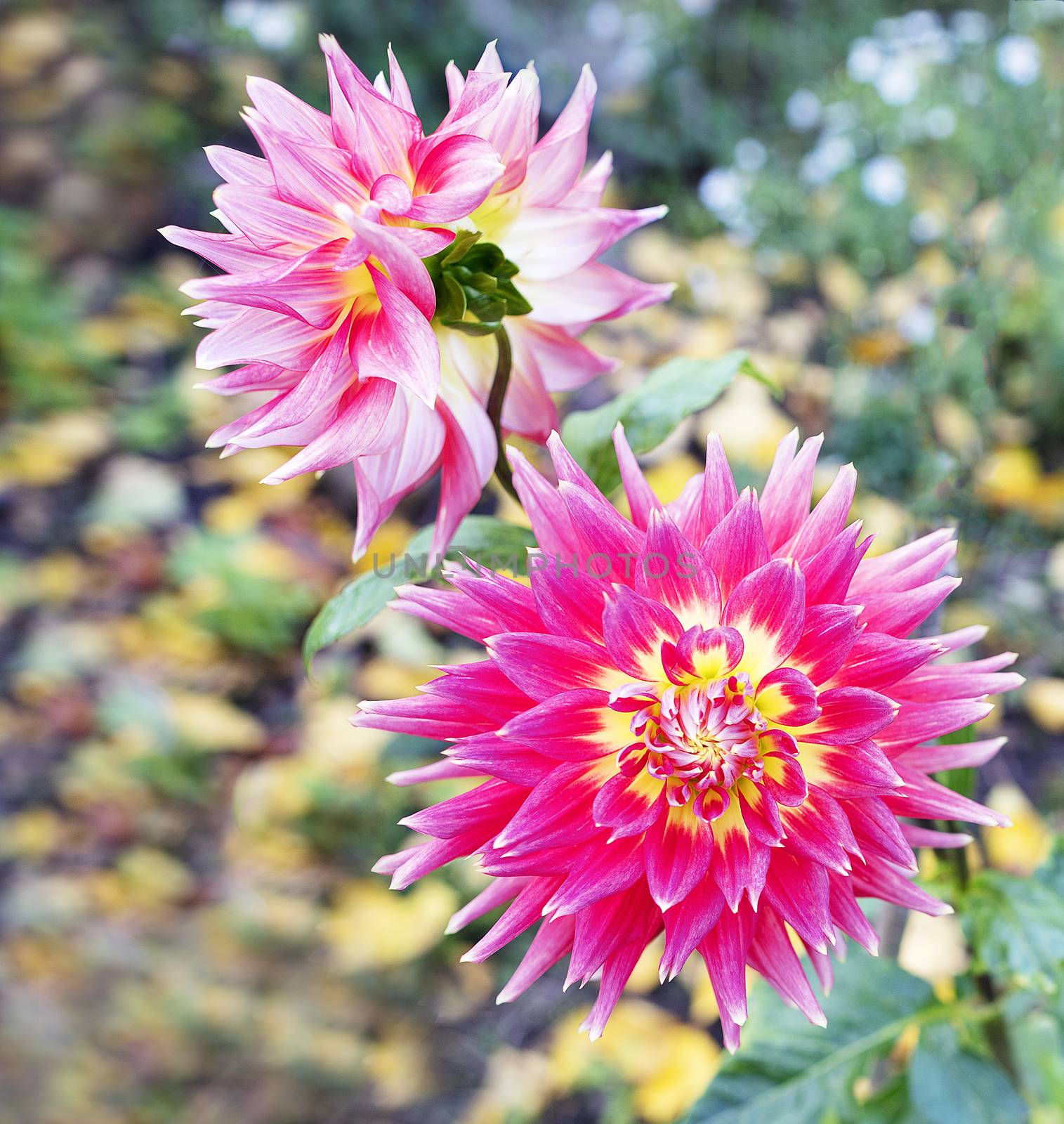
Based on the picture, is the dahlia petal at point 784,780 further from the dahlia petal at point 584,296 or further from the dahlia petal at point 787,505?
the dahlia petal at point 584,296

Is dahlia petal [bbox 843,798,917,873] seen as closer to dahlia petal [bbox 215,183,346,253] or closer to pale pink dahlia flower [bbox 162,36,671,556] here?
pale pink dahlia flower [bbox 162,36,671,556]

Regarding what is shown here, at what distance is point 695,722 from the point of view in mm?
579

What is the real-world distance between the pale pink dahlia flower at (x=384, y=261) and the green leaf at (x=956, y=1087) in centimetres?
68

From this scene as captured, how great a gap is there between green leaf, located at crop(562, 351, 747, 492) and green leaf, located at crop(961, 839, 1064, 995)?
0.47 meters

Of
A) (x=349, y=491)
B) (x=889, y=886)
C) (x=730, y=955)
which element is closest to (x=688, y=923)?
(x=730, y=955)

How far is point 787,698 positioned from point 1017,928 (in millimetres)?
362

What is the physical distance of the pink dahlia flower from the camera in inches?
21.6

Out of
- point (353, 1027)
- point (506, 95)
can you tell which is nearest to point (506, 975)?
point (353, 1027)

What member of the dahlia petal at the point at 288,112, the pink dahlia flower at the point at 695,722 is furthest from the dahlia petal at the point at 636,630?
the dahlia petal at the point at 288,112

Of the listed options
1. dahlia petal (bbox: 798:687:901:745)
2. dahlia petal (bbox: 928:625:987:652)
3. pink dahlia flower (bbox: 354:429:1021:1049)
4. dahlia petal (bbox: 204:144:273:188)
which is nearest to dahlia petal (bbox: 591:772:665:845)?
pink dahlia flower (bbox: 354:429:1021:1049)

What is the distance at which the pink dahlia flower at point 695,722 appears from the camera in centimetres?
55

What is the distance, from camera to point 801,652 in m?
0.57

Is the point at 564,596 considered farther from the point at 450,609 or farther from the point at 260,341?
the point at 260,341

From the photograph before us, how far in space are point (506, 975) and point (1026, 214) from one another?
1718mm
